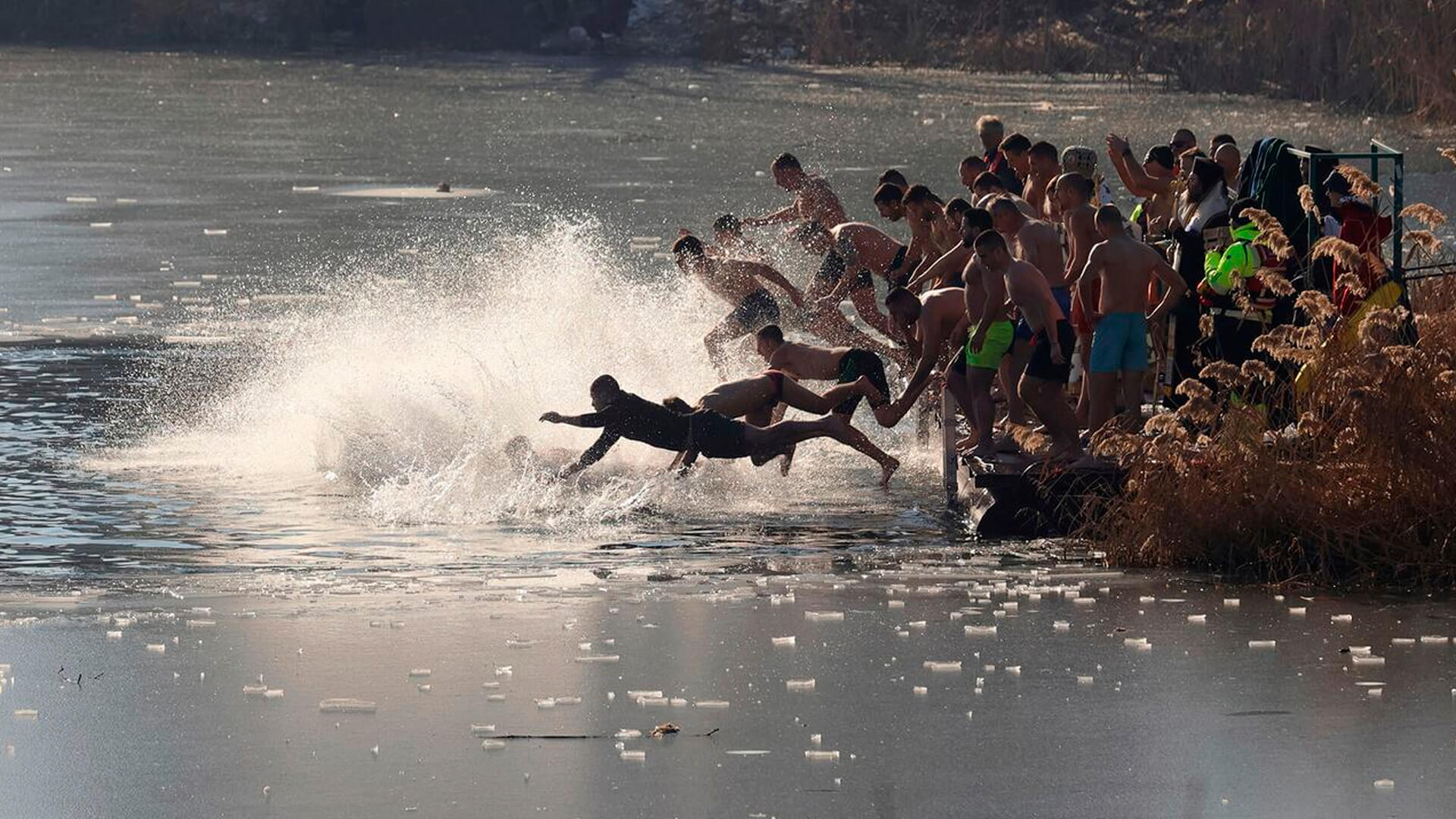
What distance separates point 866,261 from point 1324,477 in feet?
17.0

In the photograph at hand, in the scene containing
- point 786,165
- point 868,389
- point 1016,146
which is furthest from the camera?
point 786,165

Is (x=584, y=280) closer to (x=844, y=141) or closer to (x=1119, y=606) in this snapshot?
(x=1119, y=606)

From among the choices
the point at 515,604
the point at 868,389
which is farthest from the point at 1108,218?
the point at 515,604

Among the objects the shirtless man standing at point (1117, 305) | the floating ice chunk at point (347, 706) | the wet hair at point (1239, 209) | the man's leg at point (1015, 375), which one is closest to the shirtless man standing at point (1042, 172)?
the man's leg at point (1015, 375)

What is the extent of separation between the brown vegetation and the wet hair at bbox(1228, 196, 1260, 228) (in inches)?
41.2

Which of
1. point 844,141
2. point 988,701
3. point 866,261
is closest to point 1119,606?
point 988,701

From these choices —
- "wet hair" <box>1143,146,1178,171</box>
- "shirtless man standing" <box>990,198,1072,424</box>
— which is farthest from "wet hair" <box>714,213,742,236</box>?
"shirtless man standing" <box>990,198,1072,424</box>

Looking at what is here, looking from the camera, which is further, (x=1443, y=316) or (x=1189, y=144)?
(x=1189, y=144)

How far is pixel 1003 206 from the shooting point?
13.0 meters

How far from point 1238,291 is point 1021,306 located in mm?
1281

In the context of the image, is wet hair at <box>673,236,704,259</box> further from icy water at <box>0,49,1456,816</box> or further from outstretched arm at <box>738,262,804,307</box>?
icy water at <box>0,49,1456,816</box>

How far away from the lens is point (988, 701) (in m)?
8.36

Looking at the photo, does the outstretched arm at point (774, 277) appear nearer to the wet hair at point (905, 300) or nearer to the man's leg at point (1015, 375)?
the wet hair at point (905, 300)

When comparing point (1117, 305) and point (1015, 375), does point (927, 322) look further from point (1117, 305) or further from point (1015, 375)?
point (1117, 305)
